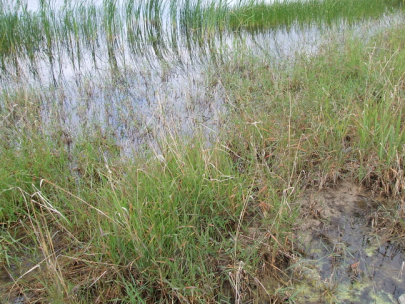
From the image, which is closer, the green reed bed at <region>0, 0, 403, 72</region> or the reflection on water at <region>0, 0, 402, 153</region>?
the reflection on water at <region>0, 0, 402, 153</region>

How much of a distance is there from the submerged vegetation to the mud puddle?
84 mm

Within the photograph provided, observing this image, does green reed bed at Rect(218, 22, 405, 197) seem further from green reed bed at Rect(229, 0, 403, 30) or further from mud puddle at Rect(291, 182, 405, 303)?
green reed bed at Rect(229, 0, 403, 30)

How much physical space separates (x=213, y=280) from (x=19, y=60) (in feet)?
20.1

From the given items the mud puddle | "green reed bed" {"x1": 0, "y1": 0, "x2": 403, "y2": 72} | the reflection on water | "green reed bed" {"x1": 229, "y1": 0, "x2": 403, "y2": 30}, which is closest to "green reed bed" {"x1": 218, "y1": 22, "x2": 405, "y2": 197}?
the mud puddle

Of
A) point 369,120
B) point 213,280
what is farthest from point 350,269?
point 369,120

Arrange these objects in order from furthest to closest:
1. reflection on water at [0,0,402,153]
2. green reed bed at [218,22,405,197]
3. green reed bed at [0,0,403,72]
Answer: green reed bed at [0,0,403,72] < reflection on water at [0,0,402,153] < green reed bed at [218,22,405,197]

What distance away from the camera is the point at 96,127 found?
3.43m

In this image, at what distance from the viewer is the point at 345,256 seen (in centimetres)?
162

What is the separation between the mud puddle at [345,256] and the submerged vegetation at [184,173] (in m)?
0.08

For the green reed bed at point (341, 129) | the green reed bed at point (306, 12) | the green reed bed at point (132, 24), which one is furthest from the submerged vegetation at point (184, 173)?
the green reed bed at point (306, 12)

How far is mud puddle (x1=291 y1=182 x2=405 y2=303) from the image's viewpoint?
1.44 metres

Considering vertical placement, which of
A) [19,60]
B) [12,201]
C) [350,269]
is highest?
[19,60]

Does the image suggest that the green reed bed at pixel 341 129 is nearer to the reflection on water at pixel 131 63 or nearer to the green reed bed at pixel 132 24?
the reflection on water at pixel 131 63

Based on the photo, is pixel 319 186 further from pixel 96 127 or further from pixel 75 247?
pixel 96 127
